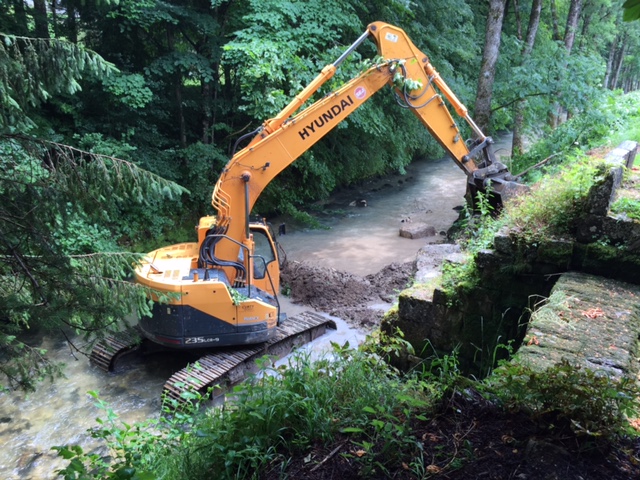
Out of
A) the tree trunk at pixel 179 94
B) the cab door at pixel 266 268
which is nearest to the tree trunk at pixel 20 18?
the tree trunk at pixel 179 94

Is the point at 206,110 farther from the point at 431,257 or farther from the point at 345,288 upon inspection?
the point at 431,257

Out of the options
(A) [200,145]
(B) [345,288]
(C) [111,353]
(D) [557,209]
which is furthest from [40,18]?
(D) [557,209]

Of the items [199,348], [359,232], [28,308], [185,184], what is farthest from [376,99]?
[28,308]

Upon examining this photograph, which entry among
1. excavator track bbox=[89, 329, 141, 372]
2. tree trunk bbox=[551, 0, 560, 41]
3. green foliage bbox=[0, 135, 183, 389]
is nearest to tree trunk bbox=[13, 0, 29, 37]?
excavator track bbox=[89, 329, 141, 372]

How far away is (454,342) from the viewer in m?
3.93

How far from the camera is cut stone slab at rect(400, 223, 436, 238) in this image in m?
11.8

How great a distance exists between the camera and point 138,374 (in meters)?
6.72

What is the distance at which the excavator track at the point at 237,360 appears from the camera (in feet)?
19.0

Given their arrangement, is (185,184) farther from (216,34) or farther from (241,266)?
(241,266)

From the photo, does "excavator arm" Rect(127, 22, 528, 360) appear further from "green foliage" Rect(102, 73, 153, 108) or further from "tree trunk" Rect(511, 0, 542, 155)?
"tree trunk" Rect(511, 0, 542, 155)

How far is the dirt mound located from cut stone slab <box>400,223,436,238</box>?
7.38ft

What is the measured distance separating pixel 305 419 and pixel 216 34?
10779mm

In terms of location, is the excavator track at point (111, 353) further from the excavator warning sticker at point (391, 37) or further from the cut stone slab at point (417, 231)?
the cut stone slab at point (417, 231)

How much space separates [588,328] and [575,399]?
99 centimetres
